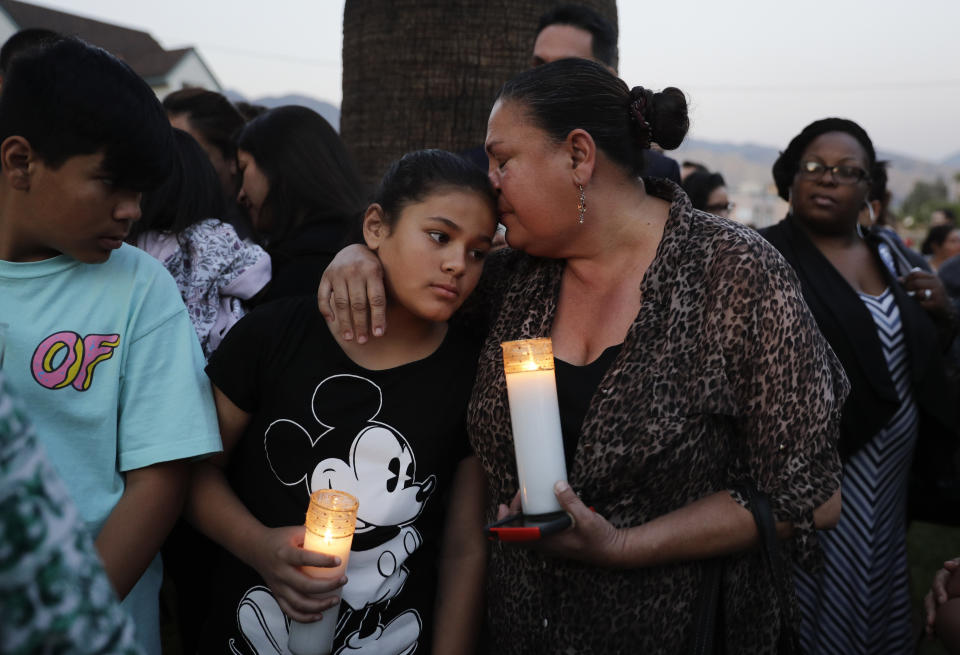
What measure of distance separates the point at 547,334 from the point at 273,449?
2.74 ft

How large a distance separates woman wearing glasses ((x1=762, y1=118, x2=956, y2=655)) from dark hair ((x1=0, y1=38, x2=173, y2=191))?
9.52 ft

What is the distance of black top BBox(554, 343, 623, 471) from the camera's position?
1985mm

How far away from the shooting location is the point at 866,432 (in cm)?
334

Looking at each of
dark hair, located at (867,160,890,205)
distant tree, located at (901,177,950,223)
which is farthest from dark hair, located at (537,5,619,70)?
distant tree, located at (901,177,950,223)

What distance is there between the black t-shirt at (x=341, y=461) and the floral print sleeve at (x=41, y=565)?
1.35m

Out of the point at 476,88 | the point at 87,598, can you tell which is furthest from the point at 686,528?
the point at 476,88

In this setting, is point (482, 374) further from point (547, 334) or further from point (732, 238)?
point (732, 238)

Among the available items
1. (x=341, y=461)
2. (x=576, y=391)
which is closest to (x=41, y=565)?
(x=341, y=461)

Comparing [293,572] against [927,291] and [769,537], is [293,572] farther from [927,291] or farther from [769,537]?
[927,291]

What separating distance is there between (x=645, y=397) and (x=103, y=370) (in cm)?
132

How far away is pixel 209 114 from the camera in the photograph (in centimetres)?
385

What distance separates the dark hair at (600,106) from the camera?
2131mm

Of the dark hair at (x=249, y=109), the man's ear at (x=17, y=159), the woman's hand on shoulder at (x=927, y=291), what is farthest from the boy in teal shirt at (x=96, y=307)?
the dark hair at (x=249, y=109)

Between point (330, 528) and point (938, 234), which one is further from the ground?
point (330, 528)
